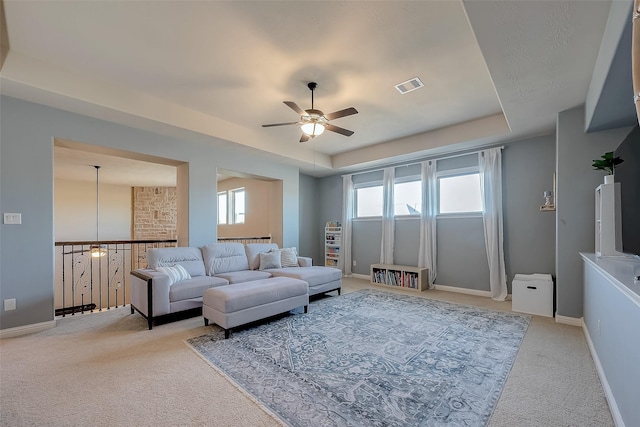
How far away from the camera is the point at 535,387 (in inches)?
79.8

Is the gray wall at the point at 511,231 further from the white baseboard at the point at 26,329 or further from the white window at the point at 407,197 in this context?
the white baseboard at the point at 26,329

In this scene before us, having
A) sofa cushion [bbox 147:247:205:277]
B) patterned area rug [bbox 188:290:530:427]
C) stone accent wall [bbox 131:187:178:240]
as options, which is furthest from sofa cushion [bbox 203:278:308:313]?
stone accent wall [bbox 131:187:178:240]

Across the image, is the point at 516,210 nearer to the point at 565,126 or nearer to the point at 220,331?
the point at 565,126

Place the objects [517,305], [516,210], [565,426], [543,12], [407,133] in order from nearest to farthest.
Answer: [565,426] < [543,12] < [517,305] < [516,210] < [407,133]

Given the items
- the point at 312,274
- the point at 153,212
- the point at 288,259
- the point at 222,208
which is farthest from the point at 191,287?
the point at 153,212

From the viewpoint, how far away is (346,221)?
6730 mm

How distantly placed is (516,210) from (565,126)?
5.16 feet

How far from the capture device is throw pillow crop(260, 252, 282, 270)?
4.78 metres

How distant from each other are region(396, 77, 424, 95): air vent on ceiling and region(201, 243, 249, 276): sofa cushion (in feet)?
11.3

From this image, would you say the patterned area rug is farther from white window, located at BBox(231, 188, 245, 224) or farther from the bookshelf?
white window, located at BBox(231, 188, 245, 224)

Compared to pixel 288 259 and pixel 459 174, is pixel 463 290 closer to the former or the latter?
pixel 459 174

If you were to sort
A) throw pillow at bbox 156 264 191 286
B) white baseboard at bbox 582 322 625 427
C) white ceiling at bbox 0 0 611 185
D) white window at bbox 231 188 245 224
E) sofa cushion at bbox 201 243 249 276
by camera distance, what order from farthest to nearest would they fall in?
1. white window at bbox 231 188 245 224
2. sofa cushion at bbox 201 243 249 276
3. throw pillow at bbox 156 264 191 286
4. white ceiling at bbox 0 0 611 185
5. white baseboard at bbox 582 322 625 427

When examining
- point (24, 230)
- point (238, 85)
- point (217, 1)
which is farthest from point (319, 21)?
point (24, 230)

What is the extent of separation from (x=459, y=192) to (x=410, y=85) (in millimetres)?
2691
